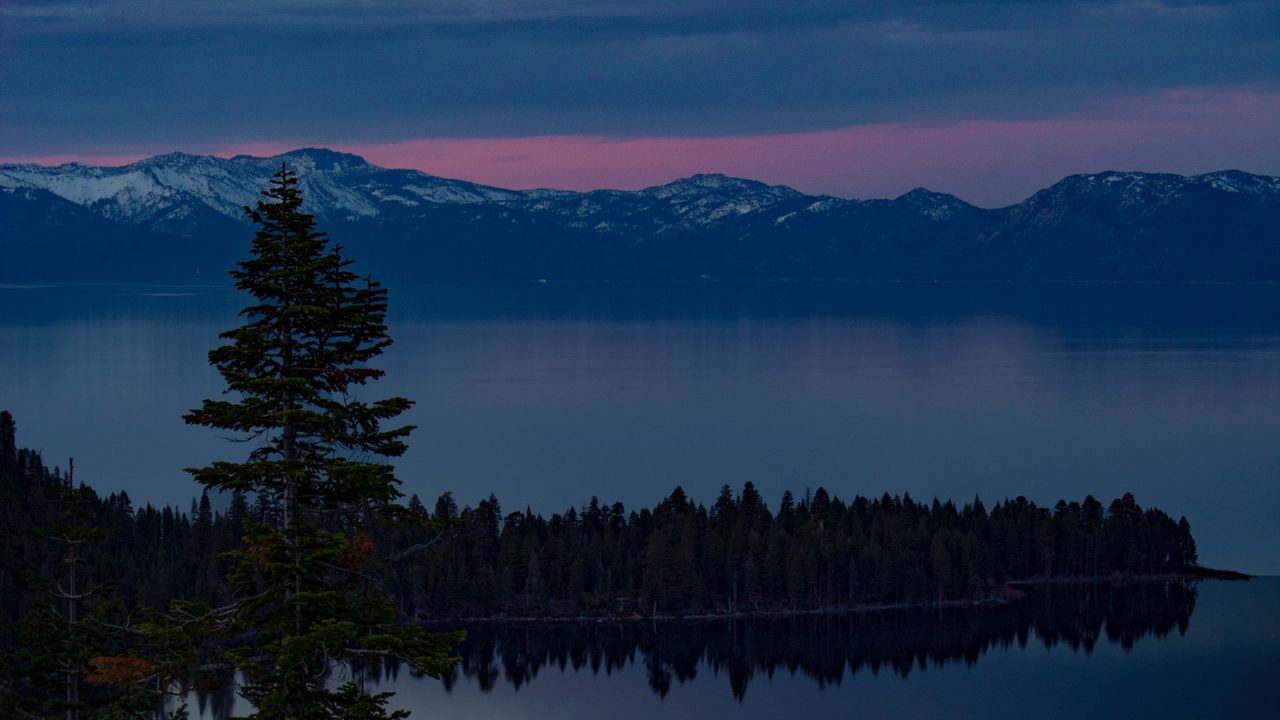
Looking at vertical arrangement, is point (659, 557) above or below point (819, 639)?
above

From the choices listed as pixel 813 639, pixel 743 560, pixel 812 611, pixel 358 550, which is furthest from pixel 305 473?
pixel 812 611

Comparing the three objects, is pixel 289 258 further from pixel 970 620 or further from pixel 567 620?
pixel 970 620

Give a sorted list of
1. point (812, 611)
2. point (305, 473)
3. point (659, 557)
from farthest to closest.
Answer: point (812, 611) → point (659, 557) → point (305, 473)

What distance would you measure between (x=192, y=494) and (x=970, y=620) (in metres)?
57.4

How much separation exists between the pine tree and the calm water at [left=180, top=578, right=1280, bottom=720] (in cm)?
4317

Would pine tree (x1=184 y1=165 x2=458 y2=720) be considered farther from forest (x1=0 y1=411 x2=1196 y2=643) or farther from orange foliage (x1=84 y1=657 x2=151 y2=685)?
forest (x1=0 y1=411 x2=1196 y2=643)

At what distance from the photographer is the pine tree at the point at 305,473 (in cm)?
1466

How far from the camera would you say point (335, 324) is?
15562mm

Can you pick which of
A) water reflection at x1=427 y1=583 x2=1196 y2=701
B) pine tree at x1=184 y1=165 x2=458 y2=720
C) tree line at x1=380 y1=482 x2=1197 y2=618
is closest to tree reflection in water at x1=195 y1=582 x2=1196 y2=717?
water reflection at x1=427 y1=583 x2=1196 y2=701

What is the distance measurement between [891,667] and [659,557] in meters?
11.8

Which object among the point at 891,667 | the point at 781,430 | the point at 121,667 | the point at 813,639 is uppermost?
the point at 781,430

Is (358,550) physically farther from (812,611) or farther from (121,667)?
(812,611)

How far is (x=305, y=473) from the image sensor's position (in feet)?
48.7

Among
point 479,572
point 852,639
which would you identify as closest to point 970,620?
point 852,639
